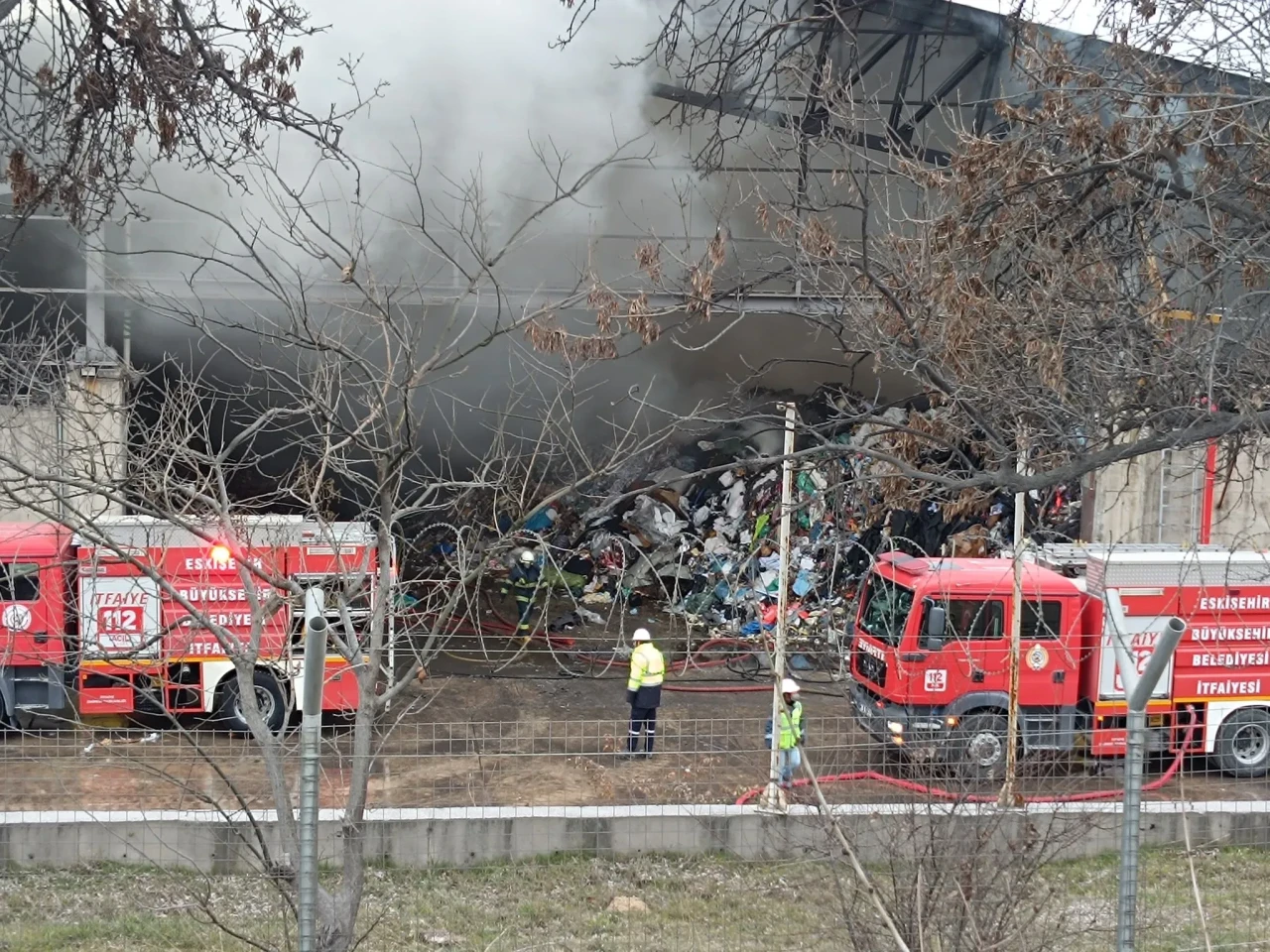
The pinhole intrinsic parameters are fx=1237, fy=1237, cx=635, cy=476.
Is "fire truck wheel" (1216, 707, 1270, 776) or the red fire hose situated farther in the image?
"fire truck wheel" (1216, 707, 1270, 776)

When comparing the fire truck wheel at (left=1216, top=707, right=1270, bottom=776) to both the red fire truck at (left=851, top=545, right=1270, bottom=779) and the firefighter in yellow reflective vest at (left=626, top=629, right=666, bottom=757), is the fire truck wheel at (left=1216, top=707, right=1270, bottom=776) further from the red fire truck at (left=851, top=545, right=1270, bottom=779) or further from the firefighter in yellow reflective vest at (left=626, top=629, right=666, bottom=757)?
the firefighter in yellow reflective vest at (left=626, top=629, right=666, bottom=757)

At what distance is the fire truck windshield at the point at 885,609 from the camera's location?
10.2 metres

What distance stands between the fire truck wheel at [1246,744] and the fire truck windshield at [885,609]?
2.63m

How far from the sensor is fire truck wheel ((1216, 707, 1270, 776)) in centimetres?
986

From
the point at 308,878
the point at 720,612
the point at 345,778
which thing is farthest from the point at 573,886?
the point at 720,612

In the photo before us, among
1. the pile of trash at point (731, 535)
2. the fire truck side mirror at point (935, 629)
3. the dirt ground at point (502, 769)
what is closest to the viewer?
the dirt ground at point (502, 769)

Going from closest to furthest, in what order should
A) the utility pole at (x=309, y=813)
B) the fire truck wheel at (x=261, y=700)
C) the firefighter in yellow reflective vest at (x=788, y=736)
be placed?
1. the utility pole at (x=309, y=813)
2. the firefighter in yellow reflective vest at (x=788, y=736)
3. the fire truck wheel at (x=261, y=700)

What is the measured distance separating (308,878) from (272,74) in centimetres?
450

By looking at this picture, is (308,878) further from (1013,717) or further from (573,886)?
(1013,717)

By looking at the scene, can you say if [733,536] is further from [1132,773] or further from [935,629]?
[1132,773]

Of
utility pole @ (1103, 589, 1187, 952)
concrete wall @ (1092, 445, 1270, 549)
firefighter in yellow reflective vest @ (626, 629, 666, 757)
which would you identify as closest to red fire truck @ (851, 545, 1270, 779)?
firefighter in yellow reflective vest @ (626, 629, 666, 757)

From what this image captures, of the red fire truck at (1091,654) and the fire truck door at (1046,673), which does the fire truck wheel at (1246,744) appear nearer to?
the red fire truck at (1091,654)

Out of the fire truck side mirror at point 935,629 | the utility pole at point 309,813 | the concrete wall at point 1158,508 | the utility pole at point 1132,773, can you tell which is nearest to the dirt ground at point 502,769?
the fire truck side mirror at point 935,629

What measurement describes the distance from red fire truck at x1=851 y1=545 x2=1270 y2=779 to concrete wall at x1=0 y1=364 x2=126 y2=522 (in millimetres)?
6125
